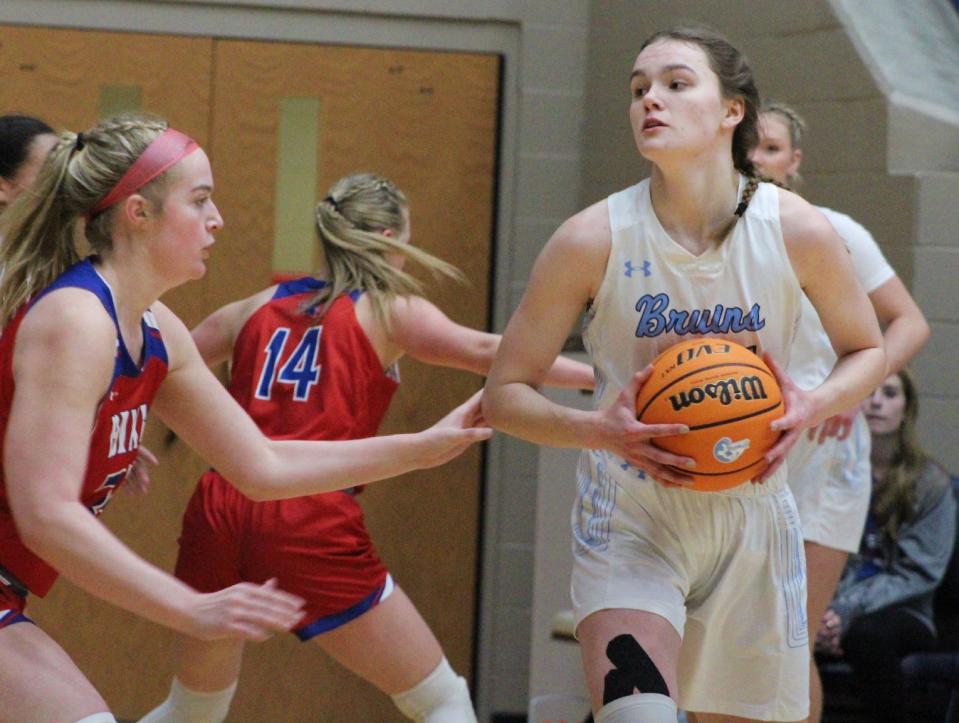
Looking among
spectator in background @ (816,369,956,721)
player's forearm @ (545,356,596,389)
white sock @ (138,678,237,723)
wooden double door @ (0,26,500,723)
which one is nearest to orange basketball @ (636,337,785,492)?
player's forearm @ (545,356,596,389)

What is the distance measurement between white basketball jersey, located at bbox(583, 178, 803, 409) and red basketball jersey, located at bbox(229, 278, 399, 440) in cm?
113

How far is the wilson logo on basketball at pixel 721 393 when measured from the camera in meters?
2.73

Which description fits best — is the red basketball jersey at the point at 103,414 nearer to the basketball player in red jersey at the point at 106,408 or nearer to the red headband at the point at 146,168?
the basketball player in red jersey at the point at 106,408

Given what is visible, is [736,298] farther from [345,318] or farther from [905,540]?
[905,540]

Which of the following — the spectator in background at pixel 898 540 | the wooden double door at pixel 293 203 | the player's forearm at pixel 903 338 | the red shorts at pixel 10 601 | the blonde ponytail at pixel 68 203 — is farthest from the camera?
the wooden double door at pixel 293 203

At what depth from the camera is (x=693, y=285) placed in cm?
291

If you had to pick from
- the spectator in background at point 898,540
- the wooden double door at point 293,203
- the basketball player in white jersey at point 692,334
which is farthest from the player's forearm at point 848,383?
the wooden double door at point 293,203

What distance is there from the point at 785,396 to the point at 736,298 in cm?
24

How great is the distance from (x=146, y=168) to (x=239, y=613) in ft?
2.98

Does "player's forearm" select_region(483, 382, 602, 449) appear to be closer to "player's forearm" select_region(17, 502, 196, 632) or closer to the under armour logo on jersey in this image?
the under armour logo on jersey

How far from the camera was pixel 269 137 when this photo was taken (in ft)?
19.6

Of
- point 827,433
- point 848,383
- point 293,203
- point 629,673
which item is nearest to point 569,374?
point 827,433

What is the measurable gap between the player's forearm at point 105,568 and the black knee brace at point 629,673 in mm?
883

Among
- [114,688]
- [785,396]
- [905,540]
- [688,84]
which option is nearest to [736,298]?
[785,396]
